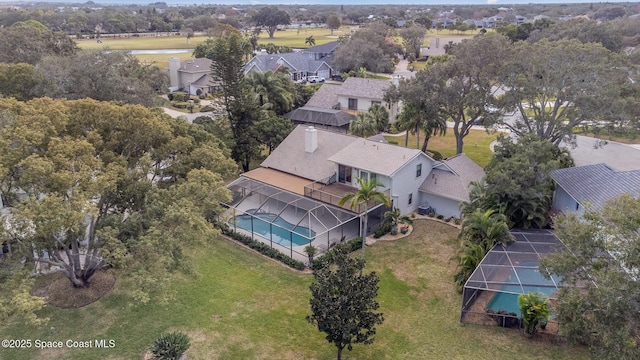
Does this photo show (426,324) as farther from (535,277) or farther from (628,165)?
(628,165)

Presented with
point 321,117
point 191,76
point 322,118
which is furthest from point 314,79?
point 322,118

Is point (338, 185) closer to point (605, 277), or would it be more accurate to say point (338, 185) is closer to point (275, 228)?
point (275, 228)

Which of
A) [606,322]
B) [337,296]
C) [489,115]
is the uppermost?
[489,115]

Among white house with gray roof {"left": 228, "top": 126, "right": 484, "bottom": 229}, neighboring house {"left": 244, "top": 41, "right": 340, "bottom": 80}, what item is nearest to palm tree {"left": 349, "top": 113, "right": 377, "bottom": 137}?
white house with gray roof {"left": 228, "top": 126, "right": 484, "bottom": 229}

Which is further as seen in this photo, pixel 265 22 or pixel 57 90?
pixel 265 22

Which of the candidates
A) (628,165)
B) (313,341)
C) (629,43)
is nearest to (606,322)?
(313,341)

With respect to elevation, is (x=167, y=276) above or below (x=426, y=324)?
above

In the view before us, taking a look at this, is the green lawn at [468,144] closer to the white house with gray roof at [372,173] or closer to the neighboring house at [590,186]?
the white house with gray roof at [372,173]
